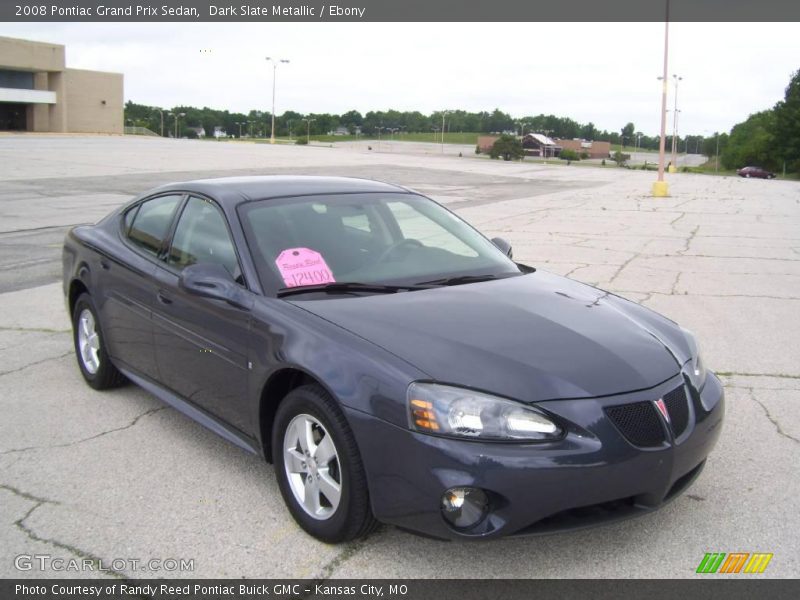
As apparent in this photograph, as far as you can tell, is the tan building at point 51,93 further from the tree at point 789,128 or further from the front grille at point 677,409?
the front grille at point 677,409

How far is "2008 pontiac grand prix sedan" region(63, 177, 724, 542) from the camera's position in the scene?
2898mm

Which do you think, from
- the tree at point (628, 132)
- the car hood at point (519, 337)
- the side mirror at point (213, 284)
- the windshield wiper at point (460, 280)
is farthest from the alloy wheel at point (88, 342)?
the tree at point (628, 132)

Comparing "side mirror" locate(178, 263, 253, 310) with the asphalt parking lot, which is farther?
"side mirror" locate(178, 263, 253, 310)

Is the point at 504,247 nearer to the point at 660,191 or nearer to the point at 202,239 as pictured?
the point at 202,239

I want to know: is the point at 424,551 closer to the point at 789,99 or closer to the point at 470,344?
the point at 470,344

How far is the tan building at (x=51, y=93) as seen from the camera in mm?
70875

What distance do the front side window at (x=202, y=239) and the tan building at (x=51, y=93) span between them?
245 ft

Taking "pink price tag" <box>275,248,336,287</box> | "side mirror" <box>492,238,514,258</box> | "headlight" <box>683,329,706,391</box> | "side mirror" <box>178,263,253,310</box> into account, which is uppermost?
"side mirror" <box>492,238,514,258</box>

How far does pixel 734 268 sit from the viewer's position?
1100 centimetres

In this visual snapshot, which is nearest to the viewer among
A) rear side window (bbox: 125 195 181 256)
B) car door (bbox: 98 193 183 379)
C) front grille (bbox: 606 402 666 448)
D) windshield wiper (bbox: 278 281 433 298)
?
front grille (bbox: 606 402 666 448)

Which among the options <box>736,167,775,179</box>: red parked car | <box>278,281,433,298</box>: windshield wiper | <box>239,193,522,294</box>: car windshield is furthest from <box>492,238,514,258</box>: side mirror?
<box>736,167,775,179</box>: red parked car

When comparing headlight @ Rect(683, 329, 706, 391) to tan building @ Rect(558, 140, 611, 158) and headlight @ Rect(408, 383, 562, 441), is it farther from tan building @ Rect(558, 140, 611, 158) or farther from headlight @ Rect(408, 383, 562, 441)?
tan building @ Rect(558, 140, 611, 158)

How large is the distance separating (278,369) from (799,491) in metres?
2.56

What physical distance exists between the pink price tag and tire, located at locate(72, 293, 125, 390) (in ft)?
6.13
